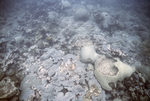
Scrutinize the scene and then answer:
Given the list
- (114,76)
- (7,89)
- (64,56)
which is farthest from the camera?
(64,56)

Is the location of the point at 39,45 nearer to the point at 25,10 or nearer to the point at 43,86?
the point at 43,86

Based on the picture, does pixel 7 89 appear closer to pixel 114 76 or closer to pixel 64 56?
pixel 64 56

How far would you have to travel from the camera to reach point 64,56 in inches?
153

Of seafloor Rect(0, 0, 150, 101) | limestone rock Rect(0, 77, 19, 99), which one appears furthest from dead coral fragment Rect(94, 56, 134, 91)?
limestone rock Rect(0, 77, 19, 99)

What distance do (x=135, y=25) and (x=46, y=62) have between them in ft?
23.9

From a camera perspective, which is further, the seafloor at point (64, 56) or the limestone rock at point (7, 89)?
the seafloor at point (64, 56)

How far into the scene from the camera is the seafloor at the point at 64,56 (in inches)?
108

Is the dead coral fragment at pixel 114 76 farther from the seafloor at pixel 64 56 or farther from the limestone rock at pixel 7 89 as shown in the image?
the limestone rock at pixel 7 89

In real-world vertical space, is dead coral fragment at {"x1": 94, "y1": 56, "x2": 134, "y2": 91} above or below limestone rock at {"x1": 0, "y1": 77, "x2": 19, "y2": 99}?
above

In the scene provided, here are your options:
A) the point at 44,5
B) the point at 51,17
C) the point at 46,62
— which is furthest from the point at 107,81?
the point at 44,5

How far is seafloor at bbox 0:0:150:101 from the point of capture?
274cm

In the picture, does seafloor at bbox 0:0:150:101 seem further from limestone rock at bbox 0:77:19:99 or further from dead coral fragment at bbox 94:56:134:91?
dead coral fragment at bbox 94:56:134:91

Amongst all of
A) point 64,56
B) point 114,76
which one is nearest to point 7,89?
point 64,56

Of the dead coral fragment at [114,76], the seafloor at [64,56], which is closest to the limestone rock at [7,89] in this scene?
the seafloor at [64,56]
